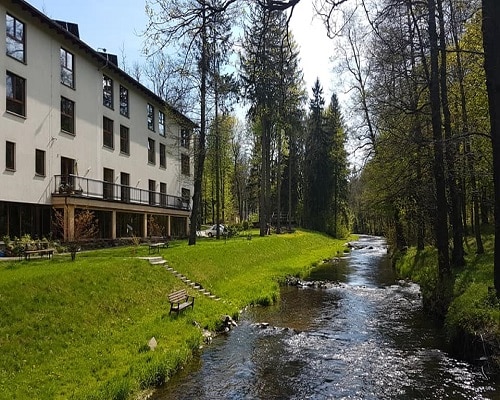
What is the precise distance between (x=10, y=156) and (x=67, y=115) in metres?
5.52

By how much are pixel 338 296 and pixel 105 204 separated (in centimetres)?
1608

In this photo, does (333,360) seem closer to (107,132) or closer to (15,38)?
(15,38)

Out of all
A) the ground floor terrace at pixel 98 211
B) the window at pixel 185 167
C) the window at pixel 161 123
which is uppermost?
the window at pixel 161 123

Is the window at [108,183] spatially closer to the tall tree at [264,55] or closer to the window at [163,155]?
the window at [163,155]

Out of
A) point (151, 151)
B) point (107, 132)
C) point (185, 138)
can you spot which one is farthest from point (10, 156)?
point (151, 151)

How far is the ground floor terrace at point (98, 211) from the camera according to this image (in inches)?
920

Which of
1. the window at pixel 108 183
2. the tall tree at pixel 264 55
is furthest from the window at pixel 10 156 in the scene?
the tall tree at pixel 264 55

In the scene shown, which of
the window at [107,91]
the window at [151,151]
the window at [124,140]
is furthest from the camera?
the window at [151,151]

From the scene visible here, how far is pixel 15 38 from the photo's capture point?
22.8 meters

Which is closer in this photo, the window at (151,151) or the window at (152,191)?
the window at (152,191)

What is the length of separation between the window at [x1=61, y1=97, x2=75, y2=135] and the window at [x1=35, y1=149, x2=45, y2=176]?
2.53 m

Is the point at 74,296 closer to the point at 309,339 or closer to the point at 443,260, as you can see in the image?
the point at 309,339

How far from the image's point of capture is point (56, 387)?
846cm

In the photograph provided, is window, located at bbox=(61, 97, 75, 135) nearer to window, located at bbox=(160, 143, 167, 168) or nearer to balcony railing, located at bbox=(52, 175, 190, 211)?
balcony railing, located at bbox=(52, 175, 190, 211)
